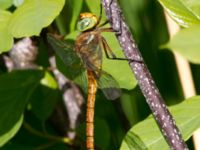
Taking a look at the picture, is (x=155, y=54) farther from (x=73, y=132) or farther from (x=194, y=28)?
(x=194, y=28)

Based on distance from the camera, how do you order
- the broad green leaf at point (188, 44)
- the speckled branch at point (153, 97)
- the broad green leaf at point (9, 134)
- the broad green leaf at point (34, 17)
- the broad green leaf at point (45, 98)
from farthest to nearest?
the broad green leaf at point (45, 98), the broad green leaf at point (9, 134), the broad green leaf at point (188, 44), the broad green leaf at point (34, 17), the speckled branch at point (153, 97)

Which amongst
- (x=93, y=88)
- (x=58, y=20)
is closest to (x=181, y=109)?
(x=93, y=88)

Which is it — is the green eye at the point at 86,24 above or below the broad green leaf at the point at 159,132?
above

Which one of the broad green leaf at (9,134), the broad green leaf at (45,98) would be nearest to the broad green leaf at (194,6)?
the broad green leaf at (9,134)

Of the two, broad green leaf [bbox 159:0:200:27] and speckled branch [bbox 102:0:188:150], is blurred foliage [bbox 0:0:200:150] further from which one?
speckled branch [bbox 102:0:188:150]

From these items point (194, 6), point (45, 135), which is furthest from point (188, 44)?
point (45, 135)

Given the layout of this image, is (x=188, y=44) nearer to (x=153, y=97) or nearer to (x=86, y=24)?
(x=86, y=24)

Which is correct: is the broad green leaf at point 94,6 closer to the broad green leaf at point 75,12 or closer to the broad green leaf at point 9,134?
the broad green leaf at point 75,12
